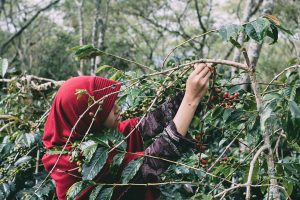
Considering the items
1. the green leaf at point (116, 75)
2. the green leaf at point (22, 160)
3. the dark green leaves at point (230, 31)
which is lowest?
the green leaf at point (22, 160)

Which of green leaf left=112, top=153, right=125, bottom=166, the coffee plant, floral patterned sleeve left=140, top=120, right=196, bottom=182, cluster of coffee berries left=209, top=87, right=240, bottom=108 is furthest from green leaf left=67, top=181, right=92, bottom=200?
cluster of coffee berries left=209, top=87, right=240, bottom=108

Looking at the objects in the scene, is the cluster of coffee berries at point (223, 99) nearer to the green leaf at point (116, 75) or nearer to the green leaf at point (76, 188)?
the green leaf at point (116, 75)

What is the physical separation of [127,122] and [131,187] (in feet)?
1.29

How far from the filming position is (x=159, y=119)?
1.98m

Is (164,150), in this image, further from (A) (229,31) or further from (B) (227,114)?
(A) (229,31)

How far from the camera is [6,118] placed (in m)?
2.41

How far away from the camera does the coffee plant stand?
1.28 m

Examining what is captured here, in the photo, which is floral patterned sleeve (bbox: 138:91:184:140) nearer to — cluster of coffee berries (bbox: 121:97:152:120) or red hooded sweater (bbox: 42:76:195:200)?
cluster of coffee berries (bbox: 121:97:152:120)

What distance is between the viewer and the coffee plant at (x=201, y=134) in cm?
128

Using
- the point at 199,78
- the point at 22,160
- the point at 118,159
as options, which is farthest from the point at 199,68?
the point at 22,160

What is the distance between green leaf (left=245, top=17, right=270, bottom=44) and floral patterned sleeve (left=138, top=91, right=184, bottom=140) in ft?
2.20

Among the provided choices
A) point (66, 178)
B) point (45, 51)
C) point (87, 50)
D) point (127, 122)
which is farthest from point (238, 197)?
point (45, 51)

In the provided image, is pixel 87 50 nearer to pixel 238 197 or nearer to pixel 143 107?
pixel 143 107

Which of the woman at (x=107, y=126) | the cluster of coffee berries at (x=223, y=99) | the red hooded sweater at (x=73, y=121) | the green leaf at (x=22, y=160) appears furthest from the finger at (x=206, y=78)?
the green leaf at (x=22, y=160)
